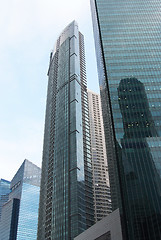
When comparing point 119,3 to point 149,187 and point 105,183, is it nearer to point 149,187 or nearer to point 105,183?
point 149,187

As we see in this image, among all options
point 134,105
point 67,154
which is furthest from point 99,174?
point 134,105

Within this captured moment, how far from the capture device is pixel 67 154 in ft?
443

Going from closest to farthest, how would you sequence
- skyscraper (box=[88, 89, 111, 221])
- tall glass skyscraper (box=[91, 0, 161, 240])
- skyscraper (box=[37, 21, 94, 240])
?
1. tall glass skyscraper (box=[91, 0, 161, 240])
2. skyscraper (box=[37, 21, 94, 240])
3. skyscraper (box=[88, 89, 111, 221])

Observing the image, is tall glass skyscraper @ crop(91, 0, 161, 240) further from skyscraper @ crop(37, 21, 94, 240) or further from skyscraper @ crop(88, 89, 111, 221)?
skyscraper @ crop(88, 89, 111, 221)

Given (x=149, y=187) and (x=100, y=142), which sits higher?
(x=100, y=142)

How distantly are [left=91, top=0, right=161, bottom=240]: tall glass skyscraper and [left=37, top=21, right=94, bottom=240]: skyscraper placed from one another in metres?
19.5

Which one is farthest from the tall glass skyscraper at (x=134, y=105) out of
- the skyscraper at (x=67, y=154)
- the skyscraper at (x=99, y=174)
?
the skyscraper at (x=99, y=174)

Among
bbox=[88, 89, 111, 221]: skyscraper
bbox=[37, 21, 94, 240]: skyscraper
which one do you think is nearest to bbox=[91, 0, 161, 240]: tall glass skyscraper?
bbox=[37, 21, 94, 240]: skyscraper

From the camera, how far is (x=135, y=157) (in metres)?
71.9

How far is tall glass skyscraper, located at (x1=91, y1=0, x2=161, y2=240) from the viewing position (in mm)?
64438

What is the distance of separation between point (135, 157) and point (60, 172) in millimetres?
69027

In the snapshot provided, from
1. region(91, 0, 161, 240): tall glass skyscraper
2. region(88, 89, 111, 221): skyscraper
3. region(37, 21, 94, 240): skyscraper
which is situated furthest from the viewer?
region(88, 89, 111, 221): skyscraper

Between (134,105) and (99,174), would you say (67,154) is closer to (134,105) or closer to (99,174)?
(99,174)

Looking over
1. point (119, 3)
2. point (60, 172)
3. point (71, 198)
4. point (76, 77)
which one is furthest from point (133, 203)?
point (76, 77)
